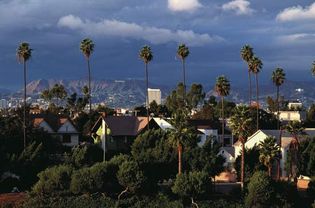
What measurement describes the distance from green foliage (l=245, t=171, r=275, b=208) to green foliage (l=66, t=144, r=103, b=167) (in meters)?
22.4

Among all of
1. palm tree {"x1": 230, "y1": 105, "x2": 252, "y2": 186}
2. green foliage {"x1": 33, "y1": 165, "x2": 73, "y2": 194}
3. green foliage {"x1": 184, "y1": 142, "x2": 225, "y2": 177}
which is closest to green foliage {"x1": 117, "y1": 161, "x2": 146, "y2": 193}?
green foliage {"x1": 33, "y1": 165, "x2": 73, "y2": 194}

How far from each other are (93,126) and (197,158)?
3656cm

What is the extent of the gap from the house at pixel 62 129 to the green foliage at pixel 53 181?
112ft

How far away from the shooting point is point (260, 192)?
7038 centimetres

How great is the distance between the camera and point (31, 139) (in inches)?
3588

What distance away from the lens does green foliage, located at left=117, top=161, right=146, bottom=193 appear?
235 ft

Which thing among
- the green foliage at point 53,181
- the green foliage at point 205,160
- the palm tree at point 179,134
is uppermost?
the palm tree at point 179,134

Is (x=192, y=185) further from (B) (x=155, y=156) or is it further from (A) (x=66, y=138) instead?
(A) (x=66, y=138)

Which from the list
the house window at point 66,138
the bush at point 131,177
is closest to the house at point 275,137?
the bush at point 131,177

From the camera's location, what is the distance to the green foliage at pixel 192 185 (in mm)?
70750

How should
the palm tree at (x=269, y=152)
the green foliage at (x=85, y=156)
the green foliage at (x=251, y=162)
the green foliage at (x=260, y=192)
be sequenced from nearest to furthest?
the green foliage at (x=260, y=192) → the palm tree at (x=269, y=152) → the green foliage at (x=85, y=156) → the green foliage at (x=251, y=162)

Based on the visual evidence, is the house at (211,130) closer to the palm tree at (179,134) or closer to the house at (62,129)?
the house at (62,129)

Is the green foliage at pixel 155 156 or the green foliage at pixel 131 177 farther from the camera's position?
the green foliage at pixel 155 156

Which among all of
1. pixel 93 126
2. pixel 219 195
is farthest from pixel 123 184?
pixel 93 126
